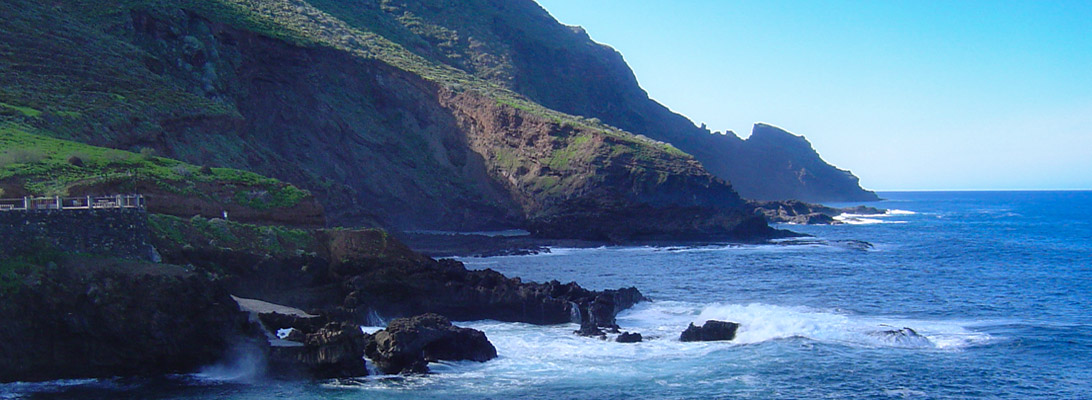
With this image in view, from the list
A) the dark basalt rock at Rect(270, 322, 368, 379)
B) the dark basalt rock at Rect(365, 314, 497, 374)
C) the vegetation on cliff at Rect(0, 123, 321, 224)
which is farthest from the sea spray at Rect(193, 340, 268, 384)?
the vegetation on cliff at Rect(0, 123, 321, 224)

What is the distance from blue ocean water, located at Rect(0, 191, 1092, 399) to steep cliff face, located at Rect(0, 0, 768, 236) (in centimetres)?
2014

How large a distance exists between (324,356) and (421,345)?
263 cm

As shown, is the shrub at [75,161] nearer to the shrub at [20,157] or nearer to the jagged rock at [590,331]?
the shrub at [20,157]

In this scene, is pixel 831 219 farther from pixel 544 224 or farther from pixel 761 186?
pixel 761 186

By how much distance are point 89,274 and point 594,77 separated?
350 feet

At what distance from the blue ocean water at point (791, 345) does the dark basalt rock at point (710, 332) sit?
34cm

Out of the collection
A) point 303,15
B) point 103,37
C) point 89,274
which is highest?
point 303,15

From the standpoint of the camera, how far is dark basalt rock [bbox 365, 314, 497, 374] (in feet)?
75.7

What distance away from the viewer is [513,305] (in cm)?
3222

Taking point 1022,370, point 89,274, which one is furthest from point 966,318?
point 89,274

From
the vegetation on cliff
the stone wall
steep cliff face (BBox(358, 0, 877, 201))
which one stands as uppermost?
steep cliff face (BBox(358, 0, 877, 201))

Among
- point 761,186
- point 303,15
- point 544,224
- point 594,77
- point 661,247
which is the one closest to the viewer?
point 661,247

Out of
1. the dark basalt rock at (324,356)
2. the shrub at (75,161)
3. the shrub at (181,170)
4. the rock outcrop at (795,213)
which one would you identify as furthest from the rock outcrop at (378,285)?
the rock outcrop at (795,213)

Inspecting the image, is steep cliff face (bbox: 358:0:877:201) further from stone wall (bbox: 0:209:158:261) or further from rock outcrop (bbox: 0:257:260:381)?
rock outcrop (bbox: 0:257:260:381)
